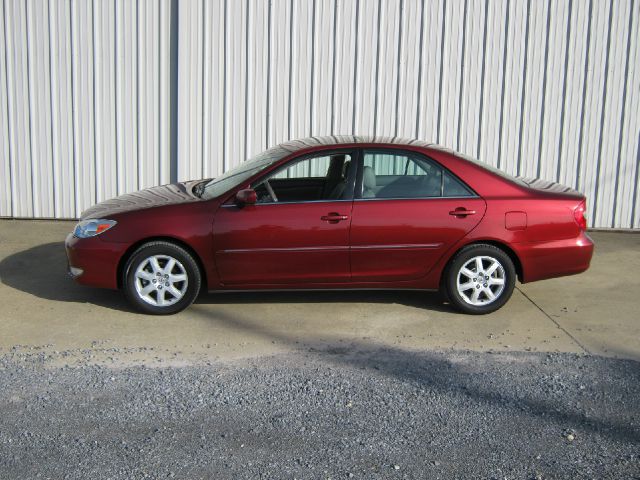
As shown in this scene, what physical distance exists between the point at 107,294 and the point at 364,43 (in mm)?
4507

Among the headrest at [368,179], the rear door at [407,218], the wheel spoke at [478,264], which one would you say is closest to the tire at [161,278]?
the rear door at [407,218]

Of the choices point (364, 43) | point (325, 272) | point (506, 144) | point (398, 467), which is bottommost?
point (398, 467)

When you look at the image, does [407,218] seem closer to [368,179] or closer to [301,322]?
[368,179]

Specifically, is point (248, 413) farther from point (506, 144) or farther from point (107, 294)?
point (506, 144)

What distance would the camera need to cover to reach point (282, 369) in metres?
5.39

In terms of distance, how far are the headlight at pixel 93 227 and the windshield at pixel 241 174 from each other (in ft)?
2.72

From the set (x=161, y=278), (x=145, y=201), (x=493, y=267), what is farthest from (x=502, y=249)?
(x=145, y=201)

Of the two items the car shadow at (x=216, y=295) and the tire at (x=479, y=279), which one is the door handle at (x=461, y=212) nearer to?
the tire at (x=479, y=279)

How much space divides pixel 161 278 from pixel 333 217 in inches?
58.8

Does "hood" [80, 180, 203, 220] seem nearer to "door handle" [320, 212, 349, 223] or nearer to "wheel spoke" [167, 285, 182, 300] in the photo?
"wheel spoke" [167, 285, 182, 300]

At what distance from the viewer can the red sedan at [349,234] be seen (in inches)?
253

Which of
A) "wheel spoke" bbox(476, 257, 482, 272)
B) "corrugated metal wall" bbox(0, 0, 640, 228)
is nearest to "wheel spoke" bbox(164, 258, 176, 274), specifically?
"wheel spoke" bbox(476, 257, 482, 272)

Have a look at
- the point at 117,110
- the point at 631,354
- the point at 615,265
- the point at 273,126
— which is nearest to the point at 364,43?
the point at 273,126

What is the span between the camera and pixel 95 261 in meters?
6.46
